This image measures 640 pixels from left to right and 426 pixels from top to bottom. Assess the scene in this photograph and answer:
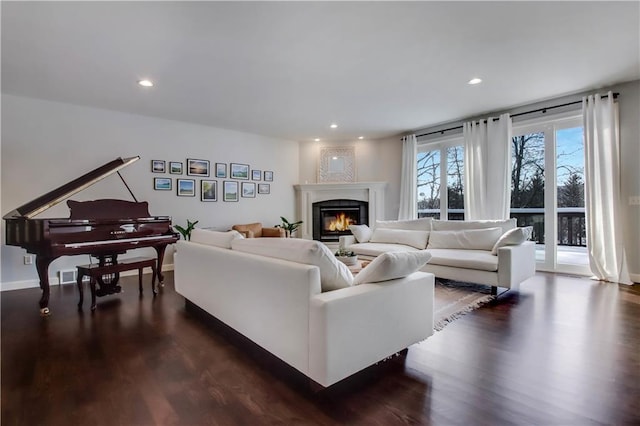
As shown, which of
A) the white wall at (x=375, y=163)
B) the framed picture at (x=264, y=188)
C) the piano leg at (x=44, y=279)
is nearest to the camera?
the piano leg at (x=44, y=279)

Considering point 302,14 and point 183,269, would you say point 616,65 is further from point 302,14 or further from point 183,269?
point 183,269

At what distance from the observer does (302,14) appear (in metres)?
2.37

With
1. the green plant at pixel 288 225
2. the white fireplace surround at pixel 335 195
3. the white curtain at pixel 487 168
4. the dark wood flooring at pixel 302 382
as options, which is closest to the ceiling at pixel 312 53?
the white curtain at pixel 487 168

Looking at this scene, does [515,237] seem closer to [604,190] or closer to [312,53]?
[604,190]

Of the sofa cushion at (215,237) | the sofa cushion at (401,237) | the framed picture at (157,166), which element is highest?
the framed picture at (157,166)

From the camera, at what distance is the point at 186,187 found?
5.38 metres

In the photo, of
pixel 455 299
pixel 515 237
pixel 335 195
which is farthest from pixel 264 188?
pixel 515 237

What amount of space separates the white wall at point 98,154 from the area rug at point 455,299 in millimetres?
3974

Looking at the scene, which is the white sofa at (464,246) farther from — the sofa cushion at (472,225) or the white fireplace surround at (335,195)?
the white fireplace surround at (335,195)

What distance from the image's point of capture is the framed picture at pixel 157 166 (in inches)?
197

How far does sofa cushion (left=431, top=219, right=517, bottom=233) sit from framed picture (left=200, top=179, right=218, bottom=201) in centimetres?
388

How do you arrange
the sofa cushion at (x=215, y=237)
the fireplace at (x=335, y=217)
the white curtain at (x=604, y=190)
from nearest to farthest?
the sofa cushion at (x=215, y=237) → the white curtain at (x=604, y=190) → the fireplace at (x=335, y=217)

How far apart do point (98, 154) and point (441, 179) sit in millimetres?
5819

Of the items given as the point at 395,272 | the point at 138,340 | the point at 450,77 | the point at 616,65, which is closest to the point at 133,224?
the point at 138,340
